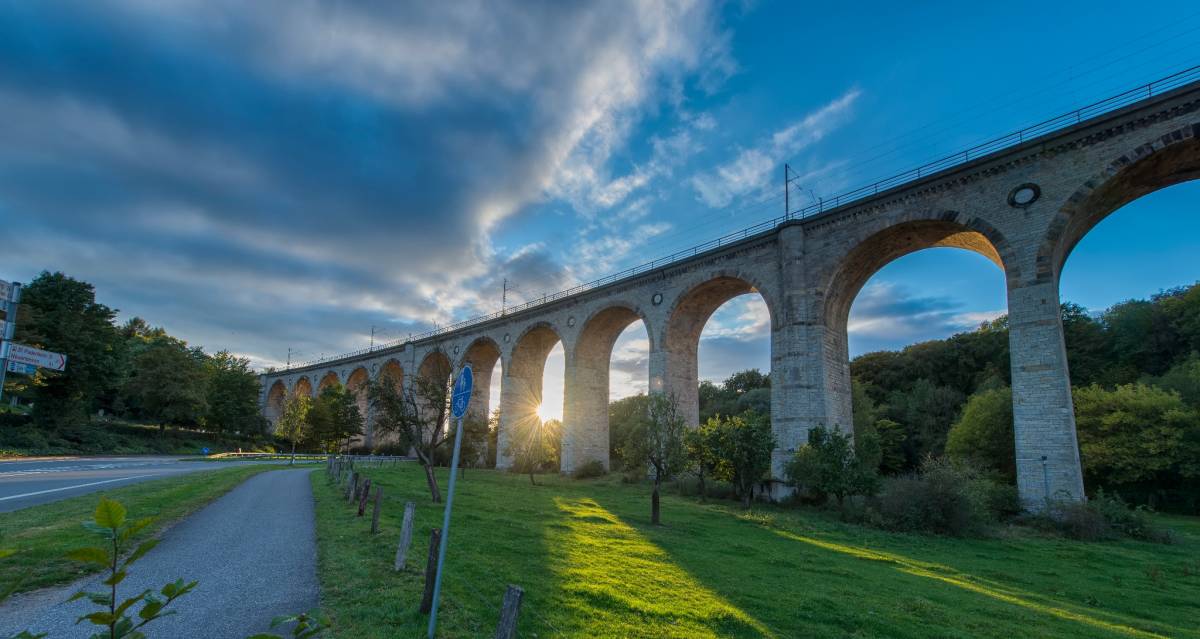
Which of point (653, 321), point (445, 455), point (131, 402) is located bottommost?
point (445, 455)

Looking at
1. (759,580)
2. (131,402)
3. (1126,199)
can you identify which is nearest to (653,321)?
(1126,199)

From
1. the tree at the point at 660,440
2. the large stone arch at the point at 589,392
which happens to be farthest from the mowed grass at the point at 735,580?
the large stone arch at the point at 589,392

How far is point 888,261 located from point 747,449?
11937 mm

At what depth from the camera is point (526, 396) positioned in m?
45.0

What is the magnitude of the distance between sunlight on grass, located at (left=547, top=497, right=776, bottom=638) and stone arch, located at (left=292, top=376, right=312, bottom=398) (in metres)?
77.7

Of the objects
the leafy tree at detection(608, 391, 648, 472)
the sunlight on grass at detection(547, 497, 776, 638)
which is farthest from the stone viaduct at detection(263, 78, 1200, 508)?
the sunlight on grass at detection(547, 497, 776, 638)

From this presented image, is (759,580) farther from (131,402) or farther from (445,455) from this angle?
(131,402)

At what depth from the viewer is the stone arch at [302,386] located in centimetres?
7906

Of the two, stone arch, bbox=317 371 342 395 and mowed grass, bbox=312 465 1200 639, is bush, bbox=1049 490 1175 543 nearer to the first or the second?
mowed grass, bbox=312 465 1200 639

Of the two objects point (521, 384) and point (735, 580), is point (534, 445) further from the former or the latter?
point (735, 580)

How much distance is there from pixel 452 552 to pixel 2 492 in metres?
14.3

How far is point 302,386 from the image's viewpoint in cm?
8106

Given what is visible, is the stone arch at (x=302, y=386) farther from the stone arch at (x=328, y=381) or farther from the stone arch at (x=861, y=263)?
the stone arch at (x=861, y=263)

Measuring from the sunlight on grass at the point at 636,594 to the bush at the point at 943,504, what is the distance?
1087 cm
